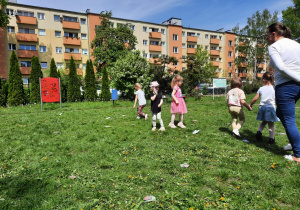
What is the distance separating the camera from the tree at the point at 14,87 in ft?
57.2

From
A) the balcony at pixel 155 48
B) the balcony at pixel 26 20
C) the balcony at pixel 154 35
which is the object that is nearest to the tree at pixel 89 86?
the balcony at pixel 26 20

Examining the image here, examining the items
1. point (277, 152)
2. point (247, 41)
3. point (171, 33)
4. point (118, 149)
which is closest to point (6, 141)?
point (118, 149)

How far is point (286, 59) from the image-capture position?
3357mm

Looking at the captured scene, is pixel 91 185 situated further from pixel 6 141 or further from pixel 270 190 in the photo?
pixel 6 141

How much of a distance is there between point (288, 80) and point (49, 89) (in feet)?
48.3

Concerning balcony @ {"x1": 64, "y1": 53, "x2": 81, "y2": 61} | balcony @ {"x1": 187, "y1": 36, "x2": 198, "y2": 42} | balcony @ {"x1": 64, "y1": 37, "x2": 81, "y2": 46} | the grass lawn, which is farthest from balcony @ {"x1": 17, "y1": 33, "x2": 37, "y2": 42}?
the grass lawn

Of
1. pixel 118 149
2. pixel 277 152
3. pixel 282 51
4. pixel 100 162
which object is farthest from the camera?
pixel 118 149

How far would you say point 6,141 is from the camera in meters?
5.19

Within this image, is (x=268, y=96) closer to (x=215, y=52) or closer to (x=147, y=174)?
(x=147, y=174)

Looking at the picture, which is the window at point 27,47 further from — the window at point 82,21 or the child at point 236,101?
the child at point 236,101

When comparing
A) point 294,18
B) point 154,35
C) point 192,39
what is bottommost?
point 294,18

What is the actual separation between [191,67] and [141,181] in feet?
64.7

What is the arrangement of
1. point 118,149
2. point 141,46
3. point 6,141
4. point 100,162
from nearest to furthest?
1. point 100,162
2. point 118,149
3. point 6,141
4. point 141,46

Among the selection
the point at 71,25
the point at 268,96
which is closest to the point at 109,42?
the point at 71,25
